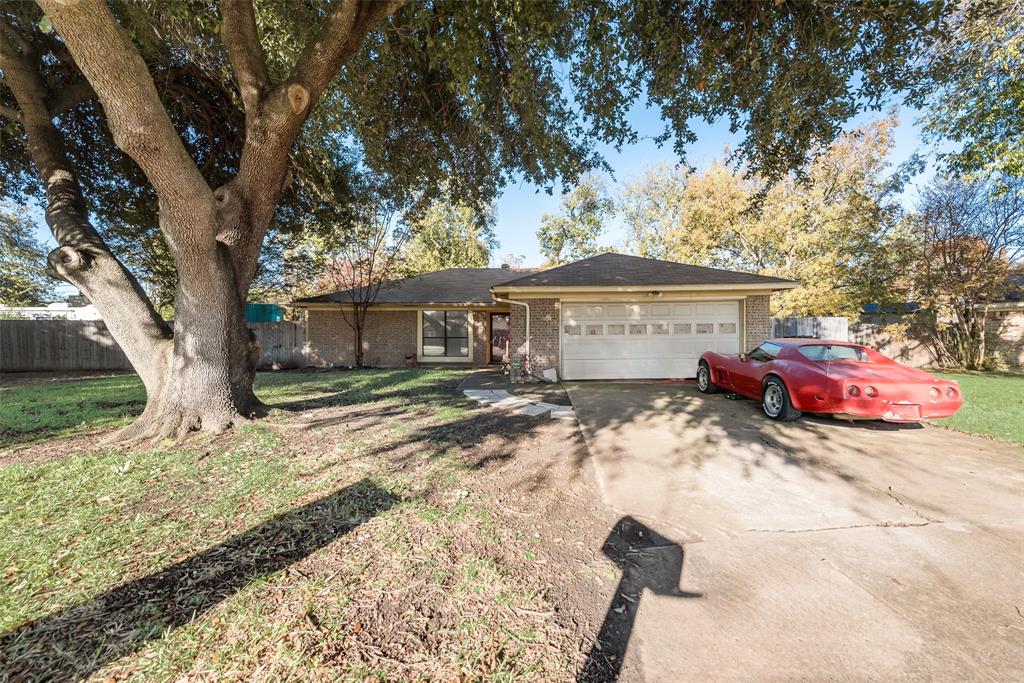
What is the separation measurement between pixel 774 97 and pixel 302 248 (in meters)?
14.3

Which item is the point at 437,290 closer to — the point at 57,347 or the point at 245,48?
the point at 245,48

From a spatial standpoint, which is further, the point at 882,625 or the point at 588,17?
the point at 588,17

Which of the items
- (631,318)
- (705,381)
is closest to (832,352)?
(705,381)

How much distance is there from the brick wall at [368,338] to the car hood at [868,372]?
13015mm

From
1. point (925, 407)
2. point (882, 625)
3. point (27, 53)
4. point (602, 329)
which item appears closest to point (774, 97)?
point (925, 407)

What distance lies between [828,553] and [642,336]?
8.22m

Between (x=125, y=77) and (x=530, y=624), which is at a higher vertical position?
(x=125, y=77)

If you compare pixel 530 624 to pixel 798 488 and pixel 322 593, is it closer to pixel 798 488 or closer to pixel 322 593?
pixel 322 593

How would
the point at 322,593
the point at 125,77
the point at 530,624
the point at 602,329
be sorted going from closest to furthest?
the point at 530,624 → the point at 322,593 → the point at 125,77 → the point at 602,329

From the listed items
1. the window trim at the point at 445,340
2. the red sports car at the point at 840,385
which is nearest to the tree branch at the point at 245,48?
the red sports car at the point at 840,385

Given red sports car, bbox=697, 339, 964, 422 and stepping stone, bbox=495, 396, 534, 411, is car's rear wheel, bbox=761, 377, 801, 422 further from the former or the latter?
stepping stone, bbox=495, 396, 534, 411

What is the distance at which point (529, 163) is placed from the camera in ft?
23.6

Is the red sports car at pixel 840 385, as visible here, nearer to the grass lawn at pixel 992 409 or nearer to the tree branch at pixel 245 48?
the grass lawn at pixel 992 409

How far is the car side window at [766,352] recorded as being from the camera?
22.1 feet
